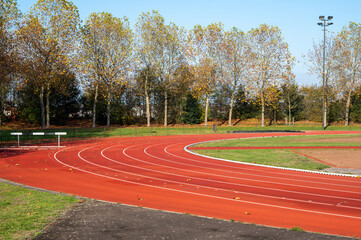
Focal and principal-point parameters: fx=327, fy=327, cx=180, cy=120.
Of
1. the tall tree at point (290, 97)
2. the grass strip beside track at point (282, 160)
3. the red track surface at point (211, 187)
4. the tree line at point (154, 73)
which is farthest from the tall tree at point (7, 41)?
the tall tree at point (290, 97)

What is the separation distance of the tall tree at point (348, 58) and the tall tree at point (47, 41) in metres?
38.9

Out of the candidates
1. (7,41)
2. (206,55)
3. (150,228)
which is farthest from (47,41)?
(150,228)

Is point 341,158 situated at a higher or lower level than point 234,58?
lower

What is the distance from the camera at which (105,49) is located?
44.7m

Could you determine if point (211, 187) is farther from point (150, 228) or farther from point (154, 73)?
point (154, 73)

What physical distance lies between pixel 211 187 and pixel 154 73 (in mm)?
39955

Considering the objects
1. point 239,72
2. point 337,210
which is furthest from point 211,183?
point 239,72

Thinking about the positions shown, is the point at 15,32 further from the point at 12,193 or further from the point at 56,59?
the point at 12,193

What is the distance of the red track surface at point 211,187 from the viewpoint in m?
8.09

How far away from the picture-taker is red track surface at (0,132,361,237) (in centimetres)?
809

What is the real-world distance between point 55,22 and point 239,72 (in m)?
26.7

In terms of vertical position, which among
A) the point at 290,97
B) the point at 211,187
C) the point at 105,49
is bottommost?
the point at 211,187

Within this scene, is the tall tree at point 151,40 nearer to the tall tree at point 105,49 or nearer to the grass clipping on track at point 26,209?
the tall tree at point 105,49

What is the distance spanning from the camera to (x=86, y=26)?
44.6 m
